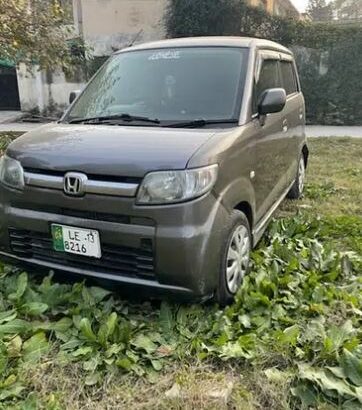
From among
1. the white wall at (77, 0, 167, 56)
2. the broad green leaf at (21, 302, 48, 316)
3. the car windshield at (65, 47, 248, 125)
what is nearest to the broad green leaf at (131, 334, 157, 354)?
the broad green leaf at (21, 302, 48, 316)

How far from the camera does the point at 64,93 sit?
15.1 metres

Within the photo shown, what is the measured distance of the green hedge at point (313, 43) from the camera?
40.9ft

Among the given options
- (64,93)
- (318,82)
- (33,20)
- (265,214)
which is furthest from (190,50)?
(64,93)

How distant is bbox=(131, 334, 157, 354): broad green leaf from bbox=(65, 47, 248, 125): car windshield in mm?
1476

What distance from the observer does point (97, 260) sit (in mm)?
2680

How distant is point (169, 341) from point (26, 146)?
4.98 feet

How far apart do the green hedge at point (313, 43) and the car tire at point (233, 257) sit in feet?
35.2

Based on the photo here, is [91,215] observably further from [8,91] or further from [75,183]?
[8,91]

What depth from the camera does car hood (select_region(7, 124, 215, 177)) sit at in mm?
2516

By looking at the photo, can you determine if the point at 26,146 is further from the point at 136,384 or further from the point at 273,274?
the point at 273,274

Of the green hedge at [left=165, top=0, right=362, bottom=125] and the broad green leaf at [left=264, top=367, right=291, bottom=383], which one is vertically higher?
the green hedge at [left=165, top=0, right=362, bottom=125]

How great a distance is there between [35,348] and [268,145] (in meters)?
2.28

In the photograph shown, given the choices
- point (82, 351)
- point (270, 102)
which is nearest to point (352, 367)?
point (82, 351)

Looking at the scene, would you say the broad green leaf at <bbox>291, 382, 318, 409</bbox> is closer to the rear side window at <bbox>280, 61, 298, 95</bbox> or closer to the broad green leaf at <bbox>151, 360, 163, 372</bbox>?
the broad green leaf at <bbox>151, 360, 163, 372</bbox>
